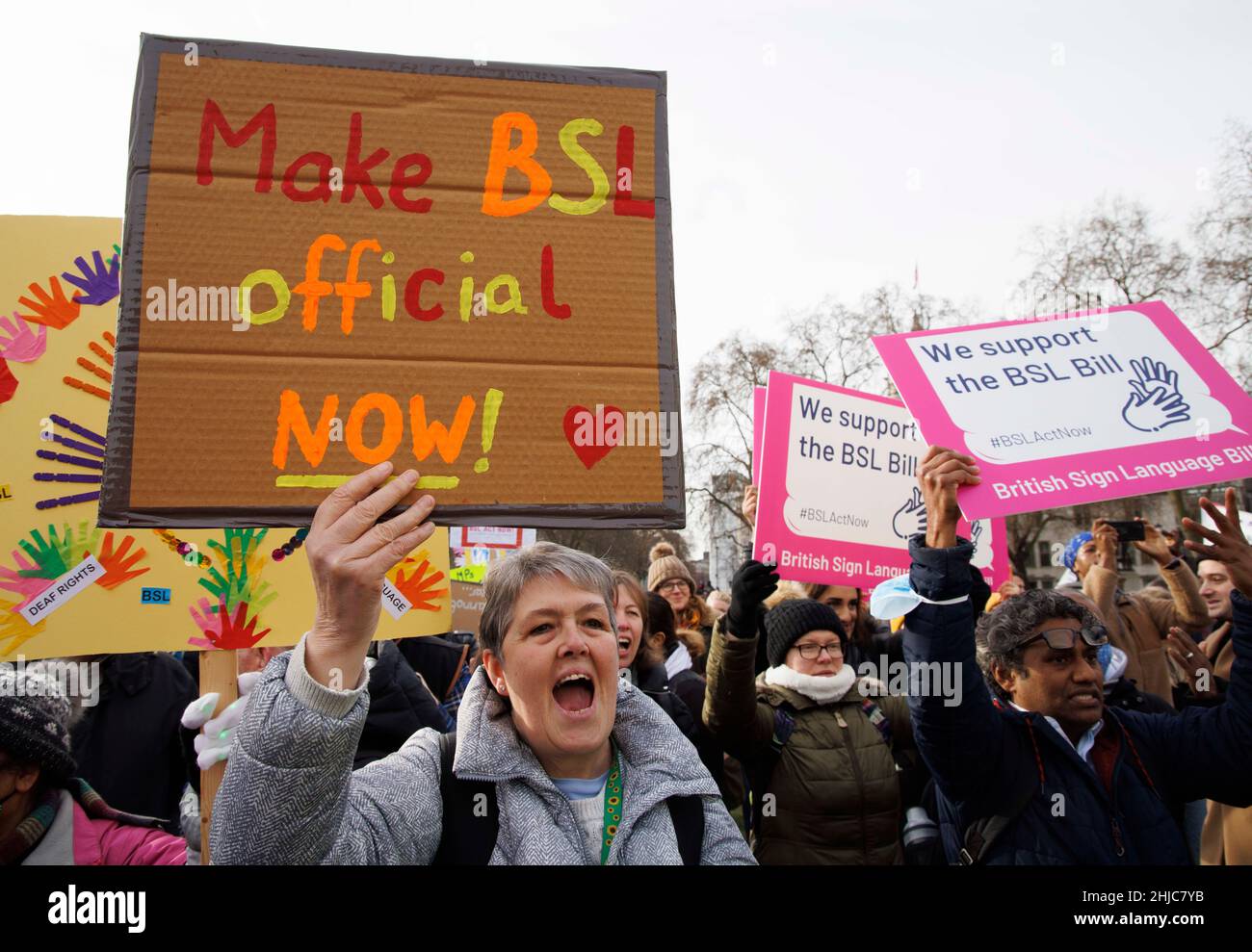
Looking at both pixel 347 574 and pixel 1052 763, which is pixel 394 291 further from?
pixel 1052 763

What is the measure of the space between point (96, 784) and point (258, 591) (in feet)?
4.66

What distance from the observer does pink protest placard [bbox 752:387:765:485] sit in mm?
4176

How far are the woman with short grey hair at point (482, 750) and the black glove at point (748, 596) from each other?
99 cm

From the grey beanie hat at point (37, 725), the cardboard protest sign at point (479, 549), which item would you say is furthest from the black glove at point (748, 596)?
the cardboard protest sign at point (479, 549)

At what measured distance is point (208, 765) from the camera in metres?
2.45

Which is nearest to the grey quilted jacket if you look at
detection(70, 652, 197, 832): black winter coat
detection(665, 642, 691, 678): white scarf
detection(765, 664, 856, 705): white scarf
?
detection(765, 664, 856, 705): white scarf

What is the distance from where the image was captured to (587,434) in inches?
77.2

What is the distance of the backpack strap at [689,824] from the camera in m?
1.95

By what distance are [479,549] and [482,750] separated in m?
5.73

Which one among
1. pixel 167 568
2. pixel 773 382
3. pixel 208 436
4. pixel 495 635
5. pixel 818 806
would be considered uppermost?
pixel 773 382

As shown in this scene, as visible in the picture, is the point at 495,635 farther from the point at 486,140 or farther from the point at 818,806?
the point at 818,806

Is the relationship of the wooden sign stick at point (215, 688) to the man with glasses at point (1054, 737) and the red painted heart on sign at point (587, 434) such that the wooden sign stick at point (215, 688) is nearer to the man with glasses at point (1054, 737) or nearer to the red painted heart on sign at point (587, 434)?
the red painted heart on sign at point (587, 434)
